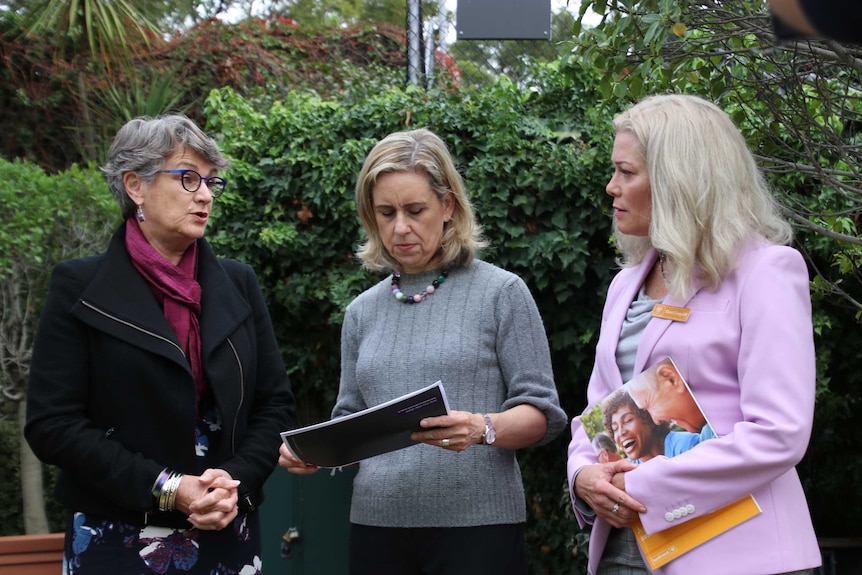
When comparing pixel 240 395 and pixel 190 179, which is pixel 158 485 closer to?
pixel 240 395

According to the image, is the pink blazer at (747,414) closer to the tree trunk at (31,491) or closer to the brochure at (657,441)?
the brochure at (657,441)

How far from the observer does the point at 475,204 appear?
14.6ft

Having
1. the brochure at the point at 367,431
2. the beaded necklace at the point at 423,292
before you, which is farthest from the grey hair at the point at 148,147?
the brochure at the point at 367,431

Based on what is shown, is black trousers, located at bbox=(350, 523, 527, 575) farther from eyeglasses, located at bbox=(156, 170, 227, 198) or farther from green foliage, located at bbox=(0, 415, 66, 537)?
green foliage, located at bbox=(0, 415, 66, 537)

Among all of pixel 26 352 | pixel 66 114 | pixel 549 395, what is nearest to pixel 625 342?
pixel 549 395

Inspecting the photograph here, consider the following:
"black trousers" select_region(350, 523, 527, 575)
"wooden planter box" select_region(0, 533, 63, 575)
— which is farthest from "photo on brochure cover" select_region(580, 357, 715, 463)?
"wooden planter box" select_region(0, 533, 63, 575)

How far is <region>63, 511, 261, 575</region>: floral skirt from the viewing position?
9.07 feet

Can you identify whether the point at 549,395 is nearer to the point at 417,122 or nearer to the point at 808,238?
the point at 808,238

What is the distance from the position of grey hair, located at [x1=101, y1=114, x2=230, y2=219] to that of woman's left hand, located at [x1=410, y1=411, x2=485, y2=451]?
3.77 ft

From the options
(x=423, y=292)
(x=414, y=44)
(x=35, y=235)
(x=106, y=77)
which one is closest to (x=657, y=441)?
(x=423, y=292)

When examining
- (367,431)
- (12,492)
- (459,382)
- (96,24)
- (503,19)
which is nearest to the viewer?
(367,431)

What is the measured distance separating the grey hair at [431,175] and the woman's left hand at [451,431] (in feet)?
2.16

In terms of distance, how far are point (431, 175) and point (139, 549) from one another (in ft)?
4.70

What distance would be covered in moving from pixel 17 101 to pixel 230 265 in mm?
7312
